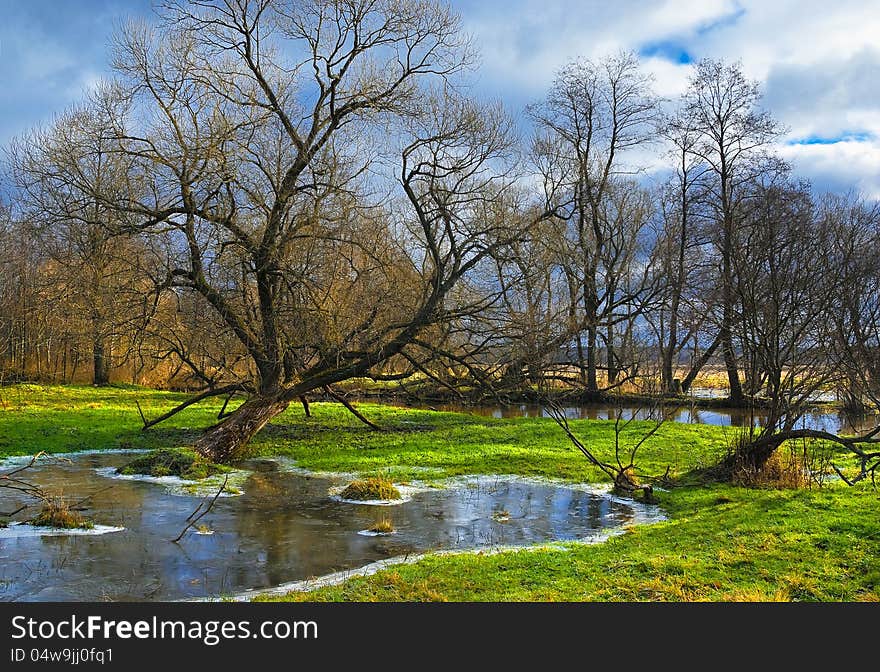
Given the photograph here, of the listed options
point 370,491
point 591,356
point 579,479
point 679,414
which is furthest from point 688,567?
point 679,414

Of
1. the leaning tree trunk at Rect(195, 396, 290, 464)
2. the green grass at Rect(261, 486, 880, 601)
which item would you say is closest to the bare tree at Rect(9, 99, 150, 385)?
the leaning tree trunk at Rect(195, 396, 290, 464)

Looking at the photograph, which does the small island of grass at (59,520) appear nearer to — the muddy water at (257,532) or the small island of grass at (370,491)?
the muddy water at (257,532)

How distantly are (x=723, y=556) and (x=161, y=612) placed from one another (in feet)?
19.3

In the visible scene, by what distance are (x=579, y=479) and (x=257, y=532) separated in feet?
21.4

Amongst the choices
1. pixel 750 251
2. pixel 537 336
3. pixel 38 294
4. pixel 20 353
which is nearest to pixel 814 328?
pixel 750 251

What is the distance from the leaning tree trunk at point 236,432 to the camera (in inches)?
629

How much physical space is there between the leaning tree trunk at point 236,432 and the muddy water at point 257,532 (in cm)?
177

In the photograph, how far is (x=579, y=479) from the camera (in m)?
14.5

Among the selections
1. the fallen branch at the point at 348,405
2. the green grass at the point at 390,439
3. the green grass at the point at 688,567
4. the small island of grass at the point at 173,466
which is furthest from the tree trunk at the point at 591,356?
the green grass at the point at 688,567

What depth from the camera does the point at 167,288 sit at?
1697 centimetres

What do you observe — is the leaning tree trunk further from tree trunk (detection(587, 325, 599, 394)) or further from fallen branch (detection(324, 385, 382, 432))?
tree trunk (detection(587, 325, 599, 394))

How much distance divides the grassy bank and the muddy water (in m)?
0.97

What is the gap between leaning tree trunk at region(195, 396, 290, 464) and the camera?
15977 millimetres

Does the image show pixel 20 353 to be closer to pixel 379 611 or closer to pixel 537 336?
pixel 537 336
